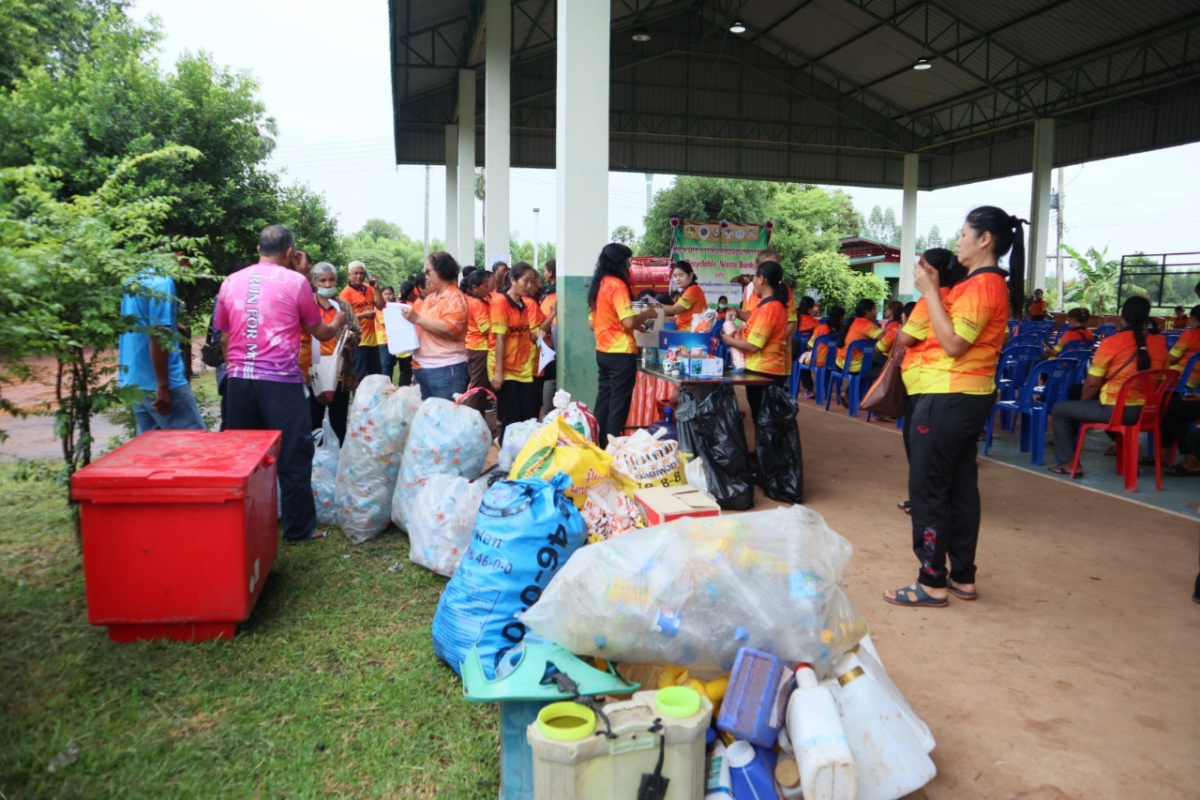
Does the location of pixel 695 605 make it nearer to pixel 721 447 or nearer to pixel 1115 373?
pixel 721 447

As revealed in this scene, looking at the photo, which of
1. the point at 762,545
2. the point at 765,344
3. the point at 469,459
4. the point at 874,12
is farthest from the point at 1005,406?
the point at 874,12

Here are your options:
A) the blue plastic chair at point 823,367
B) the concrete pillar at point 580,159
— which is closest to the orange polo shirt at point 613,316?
the concrete pillar at point 580,159

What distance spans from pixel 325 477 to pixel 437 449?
1021mm

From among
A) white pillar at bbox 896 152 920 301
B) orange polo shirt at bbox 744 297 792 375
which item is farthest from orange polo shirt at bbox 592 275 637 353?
white pillar at bbox 896 152 920 301

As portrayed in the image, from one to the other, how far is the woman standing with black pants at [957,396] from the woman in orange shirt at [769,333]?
1748 mm

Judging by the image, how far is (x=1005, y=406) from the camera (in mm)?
6398

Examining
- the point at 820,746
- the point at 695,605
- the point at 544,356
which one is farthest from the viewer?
the point at 544,356

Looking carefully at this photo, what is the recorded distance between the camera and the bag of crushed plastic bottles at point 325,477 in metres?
4.33

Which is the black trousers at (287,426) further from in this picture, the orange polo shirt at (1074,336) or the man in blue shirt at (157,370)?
the orange polo shirt at (1074,336)

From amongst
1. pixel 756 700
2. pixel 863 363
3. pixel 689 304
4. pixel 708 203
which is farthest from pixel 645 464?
pixel 708 203

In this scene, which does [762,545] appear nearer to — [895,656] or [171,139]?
[895,656]

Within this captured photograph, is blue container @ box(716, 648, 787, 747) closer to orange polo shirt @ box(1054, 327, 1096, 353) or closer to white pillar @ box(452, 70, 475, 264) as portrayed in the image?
orange polo shirt @ box(1054, 327, 1096, 353)

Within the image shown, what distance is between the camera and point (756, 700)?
1872 mm

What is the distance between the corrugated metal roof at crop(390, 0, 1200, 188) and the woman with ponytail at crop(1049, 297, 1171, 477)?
9448 millimetres
